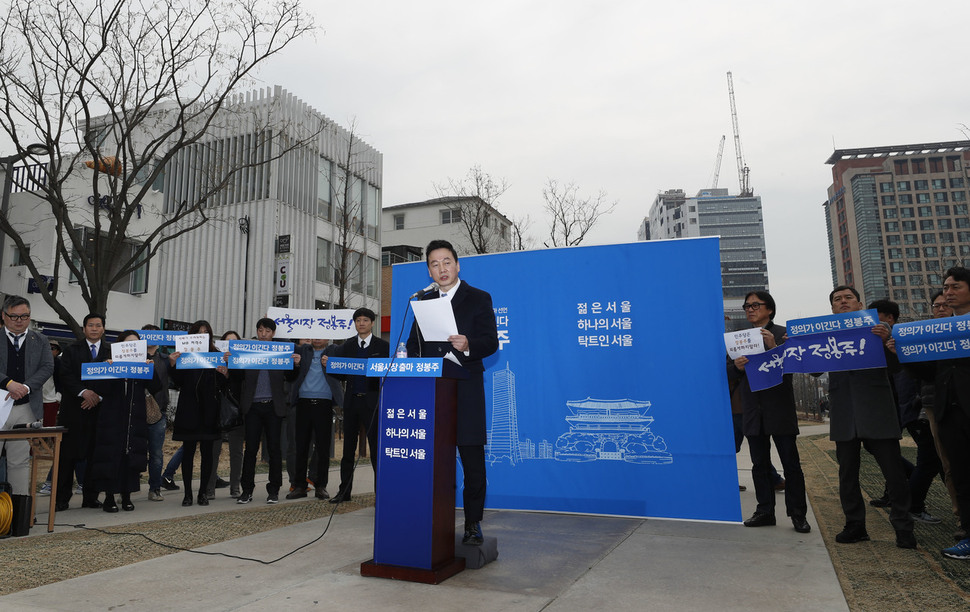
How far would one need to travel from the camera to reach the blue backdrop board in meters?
5.33

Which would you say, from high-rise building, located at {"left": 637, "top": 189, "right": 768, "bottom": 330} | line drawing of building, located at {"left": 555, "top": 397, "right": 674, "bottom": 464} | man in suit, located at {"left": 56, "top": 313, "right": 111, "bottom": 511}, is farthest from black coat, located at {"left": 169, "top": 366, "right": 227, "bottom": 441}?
high-rise building, located at {"left": 637, "top": 189, "right": 768, "bottom": 330}

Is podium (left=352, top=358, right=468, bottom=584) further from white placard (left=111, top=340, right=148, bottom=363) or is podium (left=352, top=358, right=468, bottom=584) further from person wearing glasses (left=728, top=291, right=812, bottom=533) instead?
white placard (left=111, top=340, right=148, bottom=363)

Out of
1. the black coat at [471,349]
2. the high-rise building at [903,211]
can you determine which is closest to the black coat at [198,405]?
the black coat at [471,349]

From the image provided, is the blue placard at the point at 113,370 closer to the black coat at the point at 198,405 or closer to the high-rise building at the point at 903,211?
the black coat at the point at 198,405

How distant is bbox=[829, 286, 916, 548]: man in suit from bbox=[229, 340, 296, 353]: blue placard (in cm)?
526

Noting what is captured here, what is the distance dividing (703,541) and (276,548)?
3.09 metres

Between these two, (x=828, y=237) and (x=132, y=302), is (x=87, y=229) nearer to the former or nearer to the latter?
(x=132, y=302)

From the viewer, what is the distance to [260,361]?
6523 millimetres

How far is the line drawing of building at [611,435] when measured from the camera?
5.46 metres

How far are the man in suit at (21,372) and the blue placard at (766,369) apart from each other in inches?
234

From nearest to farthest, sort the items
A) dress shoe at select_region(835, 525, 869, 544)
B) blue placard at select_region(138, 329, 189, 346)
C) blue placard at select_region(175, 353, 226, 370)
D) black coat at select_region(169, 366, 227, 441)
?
dress shoe at select_region(835, 525, 869, 544)
blue placard at select_region(175, 353, 226, 370)
black coat at select_region(169, 366, 227, 441)
blue placard at select_region(138, 329, 189, 346)

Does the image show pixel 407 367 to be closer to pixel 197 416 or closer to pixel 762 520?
pixel 762 520

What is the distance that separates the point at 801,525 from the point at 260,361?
5325 millimetres

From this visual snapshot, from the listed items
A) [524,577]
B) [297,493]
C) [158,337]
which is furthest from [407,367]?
[158,337]
